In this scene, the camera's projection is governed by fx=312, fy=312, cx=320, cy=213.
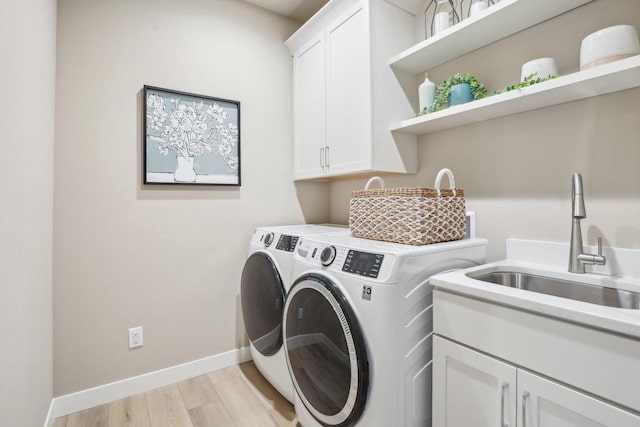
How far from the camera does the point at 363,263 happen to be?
3.88 feet

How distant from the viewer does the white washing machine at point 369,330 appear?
108 centimetres

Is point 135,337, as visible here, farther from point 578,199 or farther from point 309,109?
point 578,199

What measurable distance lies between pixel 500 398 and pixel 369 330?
1.43 ft

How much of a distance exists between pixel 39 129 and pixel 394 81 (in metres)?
1.78

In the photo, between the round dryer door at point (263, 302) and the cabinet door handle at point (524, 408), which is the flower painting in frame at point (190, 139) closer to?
the round dryer door at point (263, 302)

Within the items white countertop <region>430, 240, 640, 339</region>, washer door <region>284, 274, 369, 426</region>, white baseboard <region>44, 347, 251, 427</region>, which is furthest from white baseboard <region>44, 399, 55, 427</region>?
white countertop <region>430, 240, 640, 339</region>

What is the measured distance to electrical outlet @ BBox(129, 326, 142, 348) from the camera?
1.90 metres

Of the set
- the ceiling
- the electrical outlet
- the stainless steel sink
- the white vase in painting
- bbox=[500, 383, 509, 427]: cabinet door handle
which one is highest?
the ceiling

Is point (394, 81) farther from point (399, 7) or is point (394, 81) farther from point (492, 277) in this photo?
point (492, 277)

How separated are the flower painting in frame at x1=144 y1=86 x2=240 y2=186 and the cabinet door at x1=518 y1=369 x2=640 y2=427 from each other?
195 cm

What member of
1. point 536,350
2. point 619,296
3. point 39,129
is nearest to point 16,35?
point 39,129

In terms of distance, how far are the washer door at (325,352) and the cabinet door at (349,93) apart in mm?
844

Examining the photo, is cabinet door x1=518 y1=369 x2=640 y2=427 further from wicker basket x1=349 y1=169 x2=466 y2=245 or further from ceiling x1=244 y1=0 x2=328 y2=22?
ceiling x1=244 y1=0 x2=328 y2=22

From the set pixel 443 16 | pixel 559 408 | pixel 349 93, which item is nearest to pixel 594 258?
pixel 559 408
